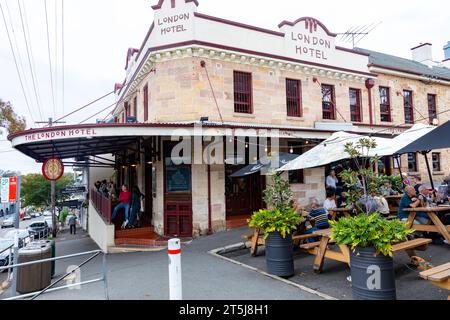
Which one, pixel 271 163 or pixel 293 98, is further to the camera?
pixel 293 98

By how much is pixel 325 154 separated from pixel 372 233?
4.48 m

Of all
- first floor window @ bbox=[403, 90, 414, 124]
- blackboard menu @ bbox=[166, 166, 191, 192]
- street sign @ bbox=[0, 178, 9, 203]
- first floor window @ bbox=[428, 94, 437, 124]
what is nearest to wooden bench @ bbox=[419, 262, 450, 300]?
street sign @ bbox=[0, 178, 9, 203]

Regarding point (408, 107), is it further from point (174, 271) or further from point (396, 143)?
point (174, 271)

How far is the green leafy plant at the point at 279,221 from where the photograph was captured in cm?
578

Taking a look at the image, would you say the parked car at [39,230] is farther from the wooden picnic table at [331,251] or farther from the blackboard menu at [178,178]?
the wooden picnic table at [331,251]

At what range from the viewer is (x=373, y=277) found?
401 cm

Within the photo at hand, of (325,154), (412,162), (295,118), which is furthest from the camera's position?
(412,162)

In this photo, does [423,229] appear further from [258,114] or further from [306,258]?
[258,114]

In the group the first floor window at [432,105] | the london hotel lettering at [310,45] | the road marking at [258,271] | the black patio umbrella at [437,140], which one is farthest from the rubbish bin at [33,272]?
the first floor window at [432,105]

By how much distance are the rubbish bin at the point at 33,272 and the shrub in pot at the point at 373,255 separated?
20.6ft

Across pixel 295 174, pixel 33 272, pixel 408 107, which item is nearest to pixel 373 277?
pixel 33 272

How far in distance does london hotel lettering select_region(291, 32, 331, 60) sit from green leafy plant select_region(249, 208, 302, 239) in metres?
9.43

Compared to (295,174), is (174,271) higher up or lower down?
lower down

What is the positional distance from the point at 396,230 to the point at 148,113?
398 inches
